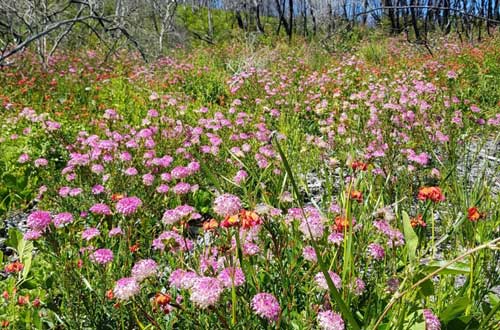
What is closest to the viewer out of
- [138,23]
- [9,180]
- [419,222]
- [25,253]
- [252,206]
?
[252,206]

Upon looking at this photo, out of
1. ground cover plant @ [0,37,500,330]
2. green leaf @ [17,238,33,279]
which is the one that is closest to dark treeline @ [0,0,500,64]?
→ ground cover plant @ [0,37,500,330]

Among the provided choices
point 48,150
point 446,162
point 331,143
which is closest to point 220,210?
point 331,143

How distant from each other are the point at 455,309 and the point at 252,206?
0.70 meters

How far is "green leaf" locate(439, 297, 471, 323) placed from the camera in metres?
1.19

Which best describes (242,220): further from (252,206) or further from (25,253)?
(25,253)

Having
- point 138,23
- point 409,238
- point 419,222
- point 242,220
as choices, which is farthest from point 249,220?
point 138,23

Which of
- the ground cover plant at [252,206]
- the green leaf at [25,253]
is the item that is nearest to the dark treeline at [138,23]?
the ground cover plant at [252,206]

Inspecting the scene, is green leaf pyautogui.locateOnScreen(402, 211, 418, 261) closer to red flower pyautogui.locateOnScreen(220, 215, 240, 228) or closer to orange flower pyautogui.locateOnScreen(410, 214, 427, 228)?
orange flower pyautogui.locateOnScreen(410, 214, 427, 228)

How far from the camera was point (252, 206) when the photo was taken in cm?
119

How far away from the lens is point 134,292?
3.71 ft

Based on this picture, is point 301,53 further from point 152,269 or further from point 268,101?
point 152,269

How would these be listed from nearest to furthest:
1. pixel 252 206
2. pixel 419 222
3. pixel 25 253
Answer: pixel 252 206, pixel 419 222, pixel 25 253

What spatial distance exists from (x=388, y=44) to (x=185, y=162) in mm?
10640

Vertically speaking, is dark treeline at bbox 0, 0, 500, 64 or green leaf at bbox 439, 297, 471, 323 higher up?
dark treeline at bbox 0, 0, 500, 64
